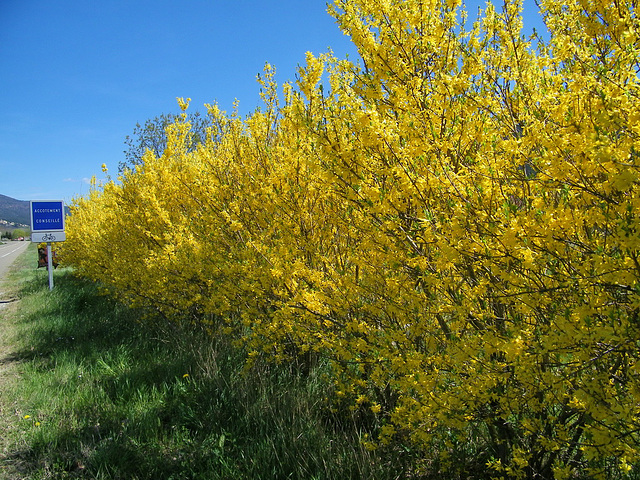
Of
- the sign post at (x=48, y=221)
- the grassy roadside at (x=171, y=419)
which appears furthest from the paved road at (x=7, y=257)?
the grassy roadside at (x=171, y=419)

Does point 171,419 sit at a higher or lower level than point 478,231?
lower

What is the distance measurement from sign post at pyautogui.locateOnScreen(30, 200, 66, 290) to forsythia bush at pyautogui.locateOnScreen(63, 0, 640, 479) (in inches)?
338

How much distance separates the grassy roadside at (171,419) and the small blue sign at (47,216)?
5.80 metres

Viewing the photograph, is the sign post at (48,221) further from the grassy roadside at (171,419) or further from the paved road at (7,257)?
the paved road at (7,257)

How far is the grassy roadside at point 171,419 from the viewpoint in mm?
2873

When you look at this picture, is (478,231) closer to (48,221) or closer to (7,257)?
(48,221)

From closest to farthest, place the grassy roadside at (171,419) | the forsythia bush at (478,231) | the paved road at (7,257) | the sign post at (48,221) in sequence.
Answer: the forsythia bush at (478,231), the grassy roadside at (171,419), the sign post at (48,221), the paved road at (7,257)

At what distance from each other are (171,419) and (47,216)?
8.98 meters

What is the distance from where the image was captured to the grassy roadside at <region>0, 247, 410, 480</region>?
2873mm

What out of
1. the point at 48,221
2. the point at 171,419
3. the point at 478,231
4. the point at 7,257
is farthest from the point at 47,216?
the point at 7,257

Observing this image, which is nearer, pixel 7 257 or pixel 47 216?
pixel 47 216

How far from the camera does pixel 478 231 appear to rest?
74.3 inches

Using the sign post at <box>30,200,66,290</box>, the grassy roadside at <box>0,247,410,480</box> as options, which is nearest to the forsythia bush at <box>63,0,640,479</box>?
the grassy roadside at <box>0,247,410,480</box>

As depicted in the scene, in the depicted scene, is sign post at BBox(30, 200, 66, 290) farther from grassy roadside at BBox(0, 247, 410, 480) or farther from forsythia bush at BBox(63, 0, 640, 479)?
forsythia bush at BBox(63, 0, 640, 479)
